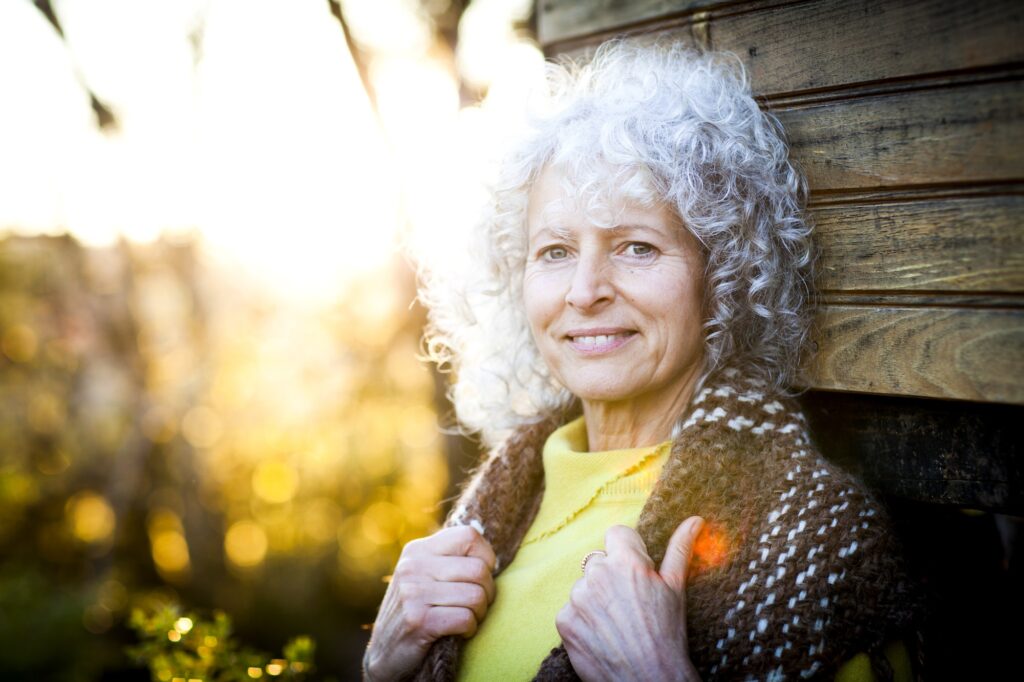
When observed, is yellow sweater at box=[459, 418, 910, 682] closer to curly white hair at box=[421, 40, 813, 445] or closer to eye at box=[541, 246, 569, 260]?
curly white hair at box=[421, 40, 813, 445]

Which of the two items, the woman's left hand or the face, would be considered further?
the face

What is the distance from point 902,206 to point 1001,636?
118cm

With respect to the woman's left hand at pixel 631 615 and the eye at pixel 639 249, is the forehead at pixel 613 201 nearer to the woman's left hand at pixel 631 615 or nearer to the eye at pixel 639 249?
the eye at pixel 639 249

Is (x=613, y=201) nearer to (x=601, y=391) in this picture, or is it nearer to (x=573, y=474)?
(x=601, y=391)

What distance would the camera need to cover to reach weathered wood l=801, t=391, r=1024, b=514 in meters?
1.41

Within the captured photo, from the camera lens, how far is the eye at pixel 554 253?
169 centimetres

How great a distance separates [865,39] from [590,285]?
27.3 inches

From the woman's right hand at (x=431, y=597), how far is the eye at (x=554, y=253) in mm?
646

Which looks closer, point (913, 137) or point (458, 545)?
point (913, 137)

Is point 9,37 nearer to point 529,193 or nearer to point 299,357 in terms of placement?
point 299,357

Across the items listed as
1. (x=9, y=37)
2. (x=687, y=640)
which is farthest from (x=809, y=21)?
(x=9, y=37)

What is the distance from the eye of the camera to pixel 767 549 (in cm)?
133

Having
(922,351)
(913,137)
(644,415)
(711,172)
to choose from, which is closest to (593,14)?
(711,172)

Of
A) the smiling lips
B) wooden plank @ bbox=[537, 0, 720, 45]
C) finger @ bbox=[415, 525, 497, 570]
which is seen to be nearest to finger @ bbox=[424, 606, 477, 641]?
finger @ bbox=[415, 525, 497, 570]
